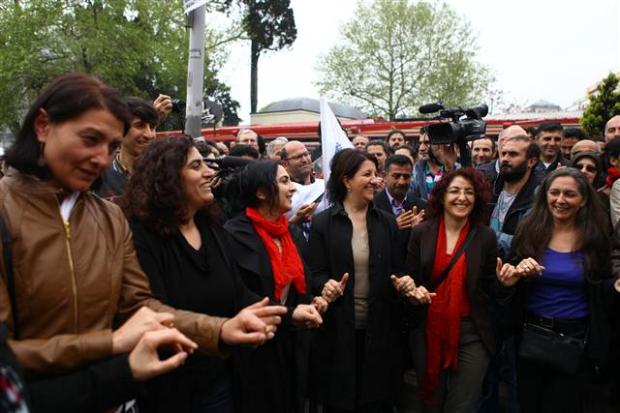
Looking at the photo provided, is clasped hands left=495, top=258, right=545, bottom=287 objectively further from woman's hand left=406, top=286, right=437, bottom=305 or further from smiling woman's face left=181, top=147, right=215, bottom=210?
smiling woman's face left=181, top=147, right=215, bottom=210

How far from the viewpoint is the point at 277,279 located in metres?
3.11

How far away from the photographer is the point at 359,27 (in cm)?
3039

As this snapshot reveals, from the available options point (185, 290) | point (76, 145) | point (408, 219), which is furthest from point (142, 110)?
point (408, 219)

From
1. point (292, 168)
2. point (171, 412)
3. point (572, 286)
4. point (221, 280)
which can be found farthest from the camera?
point (292, 168)

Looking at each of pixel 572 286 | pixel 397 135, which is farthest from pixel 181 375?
pixel 397 135

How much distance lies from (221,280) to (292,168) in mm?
2982

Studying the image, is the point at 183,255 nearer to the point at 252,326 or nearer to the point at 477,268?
→ the point at 252,326

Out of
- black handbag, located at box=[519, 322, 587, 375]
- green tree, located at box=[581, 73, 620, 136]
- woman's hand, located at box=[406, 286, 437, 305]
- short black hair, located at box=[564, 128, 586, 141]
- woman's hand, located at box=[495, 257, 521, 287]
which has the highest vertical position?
green tree, located at box=[581, 73, 620, 136]

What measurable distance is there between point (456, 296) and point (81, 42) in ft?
55.8

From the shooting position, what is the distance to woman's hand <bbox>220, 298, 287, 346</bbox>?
1.96m

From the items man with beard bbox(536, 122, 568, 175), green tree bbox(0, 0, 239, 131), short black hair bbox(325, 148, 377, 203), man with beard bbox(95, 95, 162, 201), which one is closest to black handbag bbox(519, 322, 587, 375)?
short black hair bbox(325, 148, 377, 203)

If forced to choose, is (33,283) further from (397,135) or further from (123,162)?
(397,135)

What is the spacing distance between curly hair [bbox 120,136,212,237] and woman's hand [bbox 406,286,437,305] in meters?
1.57

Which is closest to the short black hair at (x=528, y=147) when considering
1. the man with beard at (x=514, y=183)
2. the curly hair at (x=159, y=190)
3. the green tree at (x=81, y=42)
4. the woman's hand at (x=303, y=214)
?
the man with beard at (x=514, y=183)
